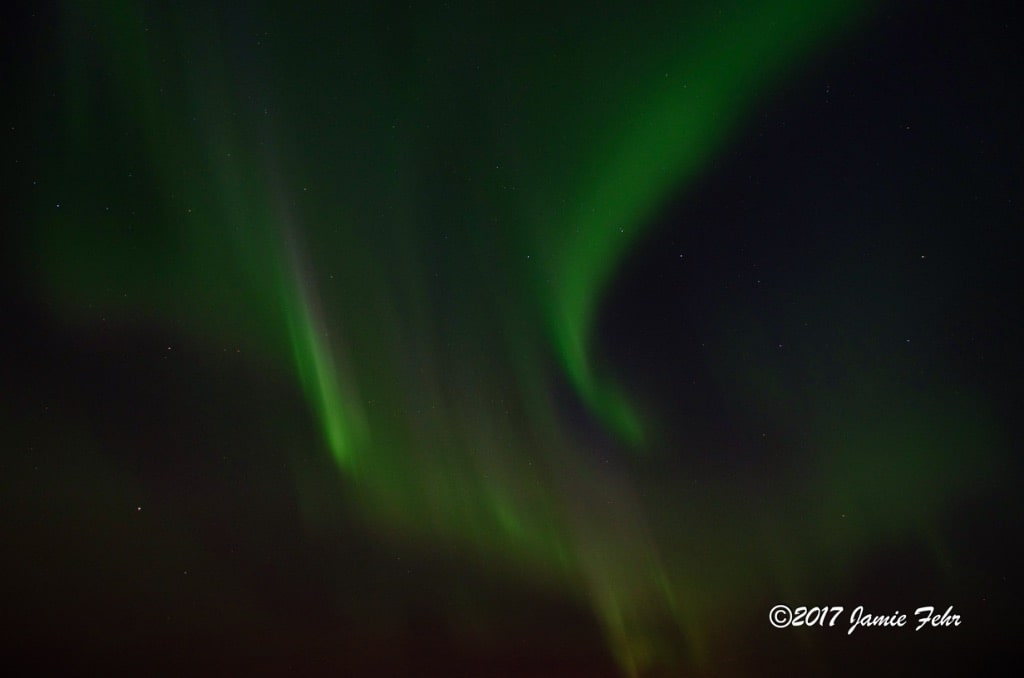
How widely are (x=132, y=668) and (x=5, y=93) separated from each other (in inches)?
62.7

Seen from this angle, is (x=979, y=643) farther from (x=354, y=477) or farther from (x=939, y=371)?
(x=354, y=477)

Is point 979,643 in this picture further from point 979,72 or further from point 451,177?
point 451,177

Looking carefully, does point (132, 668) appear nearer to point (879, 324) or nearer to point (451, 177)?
point (451, 177)

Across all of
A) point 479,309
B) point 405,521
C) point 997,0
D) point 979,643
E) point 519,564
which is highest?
point 997,0

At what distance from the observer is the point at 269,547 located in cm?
198

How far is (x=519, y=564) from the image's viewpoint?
2.01 meters

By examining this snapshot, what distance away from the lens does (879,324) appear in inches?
79.3

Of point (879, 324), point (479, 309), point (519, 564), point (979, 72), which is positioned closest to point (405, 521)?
point (519, 564)

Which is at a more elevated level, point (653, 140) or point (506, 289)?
point (653, 140)

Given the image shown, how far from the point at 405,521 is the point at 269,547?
1.24ft

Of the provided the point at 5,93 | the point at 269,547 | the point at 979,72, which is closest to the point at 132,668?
the point at 269,547

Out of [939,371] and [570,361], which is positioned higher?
[570,361]

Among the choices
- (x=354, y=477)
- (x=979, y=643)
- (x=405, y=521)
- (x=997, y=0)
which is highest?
(x=997, y=0)

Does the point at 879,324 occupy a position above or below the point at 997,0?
below
